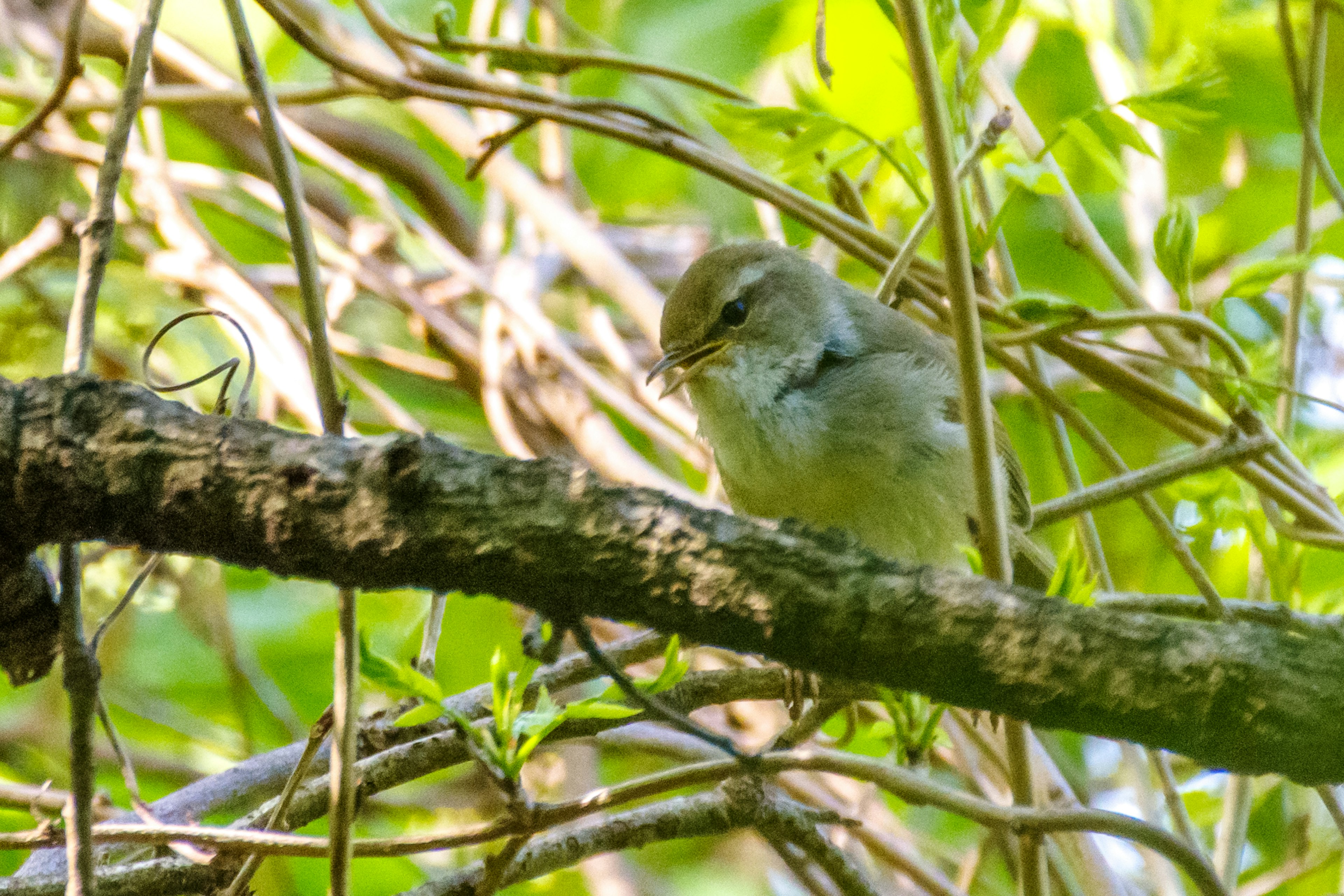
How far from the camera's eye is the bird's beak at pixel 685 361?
262 centimetres

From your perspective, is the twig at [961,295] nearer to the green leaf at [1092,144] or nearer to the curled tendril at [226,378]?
the green leaf at [1092,144]

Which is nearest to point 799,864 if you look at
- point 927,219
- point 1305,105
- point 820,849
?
point 820,849

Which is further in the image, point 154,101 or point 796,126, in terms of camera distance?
point 154,101

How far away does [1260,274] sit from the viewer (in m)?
1.72

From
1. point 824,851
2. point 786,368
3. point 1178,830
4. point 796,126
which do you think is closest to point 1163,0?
point 786,368

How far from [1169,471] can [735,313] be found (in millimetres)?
1226

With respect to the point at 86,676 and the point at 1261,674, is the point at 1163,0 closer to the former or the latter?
the point at 1261,674

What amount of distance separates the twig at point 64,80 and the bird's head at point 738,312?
1.23 m

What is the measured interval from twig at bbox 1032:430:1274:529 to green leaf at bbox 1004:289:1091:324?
24 centimetres

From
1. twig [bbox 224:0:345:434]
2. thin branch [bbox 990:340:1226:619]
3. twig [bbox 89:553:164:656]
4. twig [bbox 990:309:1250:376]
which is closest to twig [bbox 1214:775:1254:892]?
thin branch [bbox 990:340:1226:619]

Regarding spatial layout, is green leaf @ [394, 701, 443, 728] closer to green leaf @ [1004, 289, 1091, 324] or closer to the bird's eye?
green leaf @ [1004, 289, 1091, 324]

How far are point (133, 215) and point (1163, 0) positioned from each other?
269 cm

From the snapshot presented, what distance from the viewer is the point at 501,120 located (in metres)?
3.48

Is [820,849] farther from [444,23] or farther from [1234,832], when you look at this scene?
[444,23]
